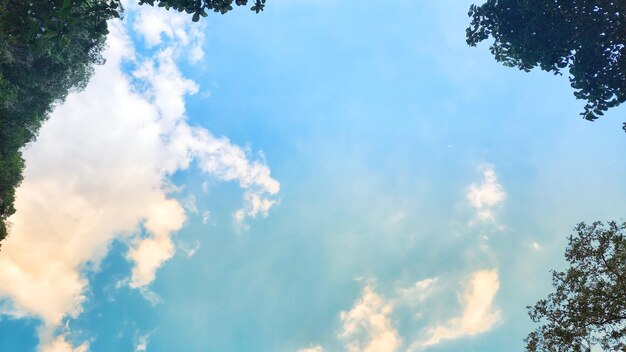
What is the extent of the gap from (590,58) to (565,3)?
403 cm

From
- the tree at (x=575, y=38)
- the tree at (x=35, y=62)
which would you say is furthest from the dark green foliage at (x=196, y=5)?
the tree at (x=575, y=38)

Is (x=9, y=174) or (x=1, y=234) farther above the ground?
(x=9, y=174)

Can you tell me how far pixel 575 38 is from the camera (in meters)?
24.8

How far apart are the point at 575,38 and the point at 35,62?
4106cm

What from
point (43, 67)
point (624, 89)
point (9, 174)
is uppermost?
point (43, 67)

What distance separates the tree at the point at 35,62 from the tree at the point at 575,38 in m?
18.6

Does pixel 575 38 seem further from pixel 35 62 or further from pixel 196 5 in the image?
pixel 35 62

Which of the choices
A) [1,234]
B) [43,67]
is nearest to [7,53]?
[43,67]

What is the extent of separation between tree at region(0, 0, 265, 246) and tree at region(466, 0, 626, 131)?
18.6m

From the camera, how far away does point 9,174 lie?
28.5 metres

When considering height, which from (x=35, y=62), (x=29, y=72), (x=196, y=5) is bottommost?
(x=196, y=5)

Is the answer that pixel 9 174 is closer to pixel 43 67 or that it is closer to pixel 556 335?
pixel 43 67

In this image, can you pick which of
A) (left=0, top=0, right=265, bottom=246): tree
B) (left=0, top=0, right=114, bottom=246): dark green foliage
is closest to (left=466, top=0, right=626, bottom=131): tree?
(left=0, top=0, right=265, bottom=246): tree

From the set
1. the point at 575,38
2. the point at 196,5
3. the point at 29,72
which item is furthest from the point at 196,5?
the point at 575,38
